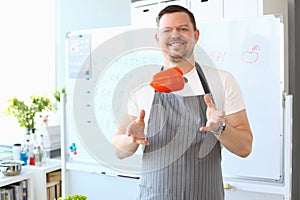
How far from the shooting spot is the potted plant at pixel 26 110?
9.12ft

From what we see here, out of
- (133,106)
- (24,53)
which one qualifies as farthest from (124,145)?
(24,53)

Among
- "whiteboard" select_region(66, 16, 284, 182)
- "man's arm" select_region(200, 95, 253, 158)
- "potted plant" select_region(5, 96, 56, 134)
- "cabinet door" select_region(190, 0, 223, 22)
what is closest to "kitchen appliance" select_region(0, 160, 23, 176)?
"potted plant" select_region(5, 96, 56, 134)

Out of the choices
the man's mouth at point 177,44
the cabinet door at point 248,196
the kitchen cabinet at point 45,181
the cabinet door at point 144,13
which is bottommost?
the kitchen cabinet at point 45,181

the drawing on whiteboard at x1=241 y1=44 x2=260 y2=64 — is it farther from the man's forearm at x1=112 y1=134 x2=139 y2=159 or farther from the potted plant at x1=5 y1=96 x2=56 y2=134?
the potted plant at x1=5 y1=96 x2=56 y2=134

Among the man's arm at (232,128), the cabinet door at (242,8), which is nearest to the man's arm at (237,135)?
the man's arm at (232,128)

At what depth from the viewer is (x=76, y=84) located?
7.29 ft

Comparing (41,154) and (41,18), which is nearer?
(41,154)

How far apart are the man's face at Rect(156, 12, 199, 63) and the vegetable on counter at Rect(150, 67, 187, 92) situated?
5 cm

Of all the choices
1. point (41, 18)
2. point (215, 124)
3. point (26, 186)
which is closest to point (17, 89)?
point (41, 18)

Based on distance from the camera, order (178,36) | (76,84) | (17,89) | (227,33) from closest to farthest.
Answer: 1. (178,36)
2. (227,33)
3. (76,84)
4. (17,89)

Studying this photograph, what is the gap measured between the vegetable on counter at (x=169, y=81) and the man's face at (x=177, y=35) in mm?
51

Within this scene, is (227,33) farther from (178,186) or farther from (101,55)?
(178,186)

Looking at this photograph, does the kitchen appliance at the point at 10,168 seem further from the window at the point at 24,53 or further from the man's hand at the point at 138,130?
the man's hand at the point at 138,130

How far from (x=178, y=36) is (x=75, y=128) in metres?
1.19
